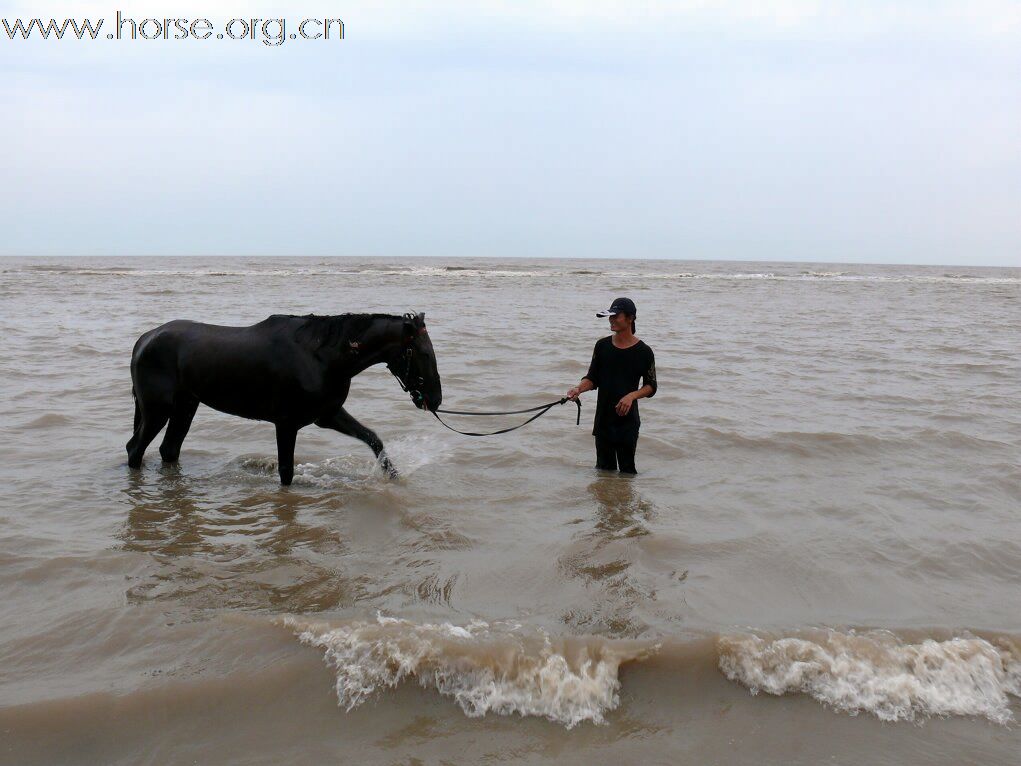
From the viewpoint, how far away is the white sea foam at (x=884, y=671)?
3.43m

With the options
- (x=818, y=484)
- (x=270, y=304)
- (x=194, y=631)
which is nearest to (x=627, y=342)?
(x=818, y=484)

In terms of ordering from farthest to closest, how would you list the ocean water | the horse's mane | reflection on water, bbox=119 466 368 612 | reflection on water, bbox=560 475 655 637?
1. the horse's mane
2. reflection on water, bbox=119 466 368 612
3. reflection on water, bbox=560 475 655 637
4. the ocean water

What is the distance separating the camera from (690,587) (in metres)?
4.53

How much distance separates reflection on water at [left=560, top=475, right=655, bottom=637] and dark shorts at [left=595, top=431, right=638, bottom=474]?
0.17m

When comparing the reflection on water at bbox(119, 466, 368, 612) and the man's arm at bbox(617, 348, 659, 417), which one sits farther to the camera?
the man's arm at bbox(617, 348, 659, 417)

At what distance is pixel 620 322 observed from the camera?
624 cm

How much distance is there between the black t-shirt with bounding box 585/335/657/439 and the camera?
6387mm

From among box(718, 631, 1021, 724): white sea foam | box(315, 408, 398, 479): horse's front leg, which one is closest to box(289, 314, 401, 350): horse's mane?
box(315, 408, 398, 479): horse's front leg

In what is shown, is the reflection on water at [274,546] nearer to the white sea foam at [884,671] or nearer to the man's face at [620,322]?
the white sea foam at [884,671]

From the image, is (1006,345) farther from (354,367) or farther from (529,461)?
(354,367)

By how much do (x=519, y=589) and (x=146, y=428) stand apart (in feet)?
13.1

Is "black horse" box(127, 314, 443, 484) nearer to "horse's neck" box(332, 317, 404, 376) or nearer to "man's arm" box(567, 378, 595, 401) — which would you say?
"horse's neck" box(332, 317, 404, 376)

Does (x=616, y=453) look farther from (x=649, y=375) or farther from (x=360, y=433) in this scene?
(x=360, y=433)

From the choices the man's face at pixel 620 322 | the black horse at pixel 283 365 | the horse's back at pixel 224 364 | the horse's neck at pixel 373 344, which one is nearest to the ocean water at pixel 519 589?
the black horse at pixel 283 365
